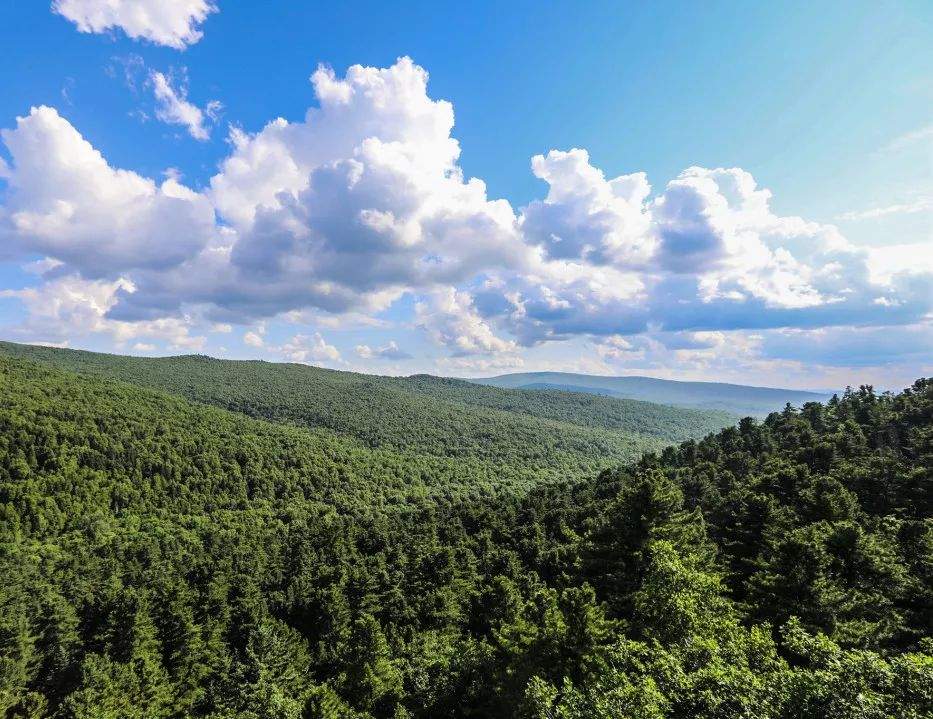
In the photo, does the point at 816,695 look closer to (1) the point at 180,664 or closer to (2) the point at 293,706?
(2) the point at 293,706

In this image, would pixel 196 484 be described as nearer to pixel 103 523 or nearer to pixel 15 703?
pixel 103 523

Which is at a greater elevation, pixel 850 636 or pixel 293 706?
pixel 850 636

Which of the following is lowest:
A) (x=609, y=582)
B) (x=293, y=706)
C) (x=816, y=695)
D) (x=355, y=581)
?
(x=355, y=581)

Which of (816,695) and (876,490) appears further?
(876,490)

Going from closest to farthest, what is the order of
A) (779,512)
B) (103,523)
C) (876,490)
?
1. (779,512)
2. (876,490)
3. (103,523)

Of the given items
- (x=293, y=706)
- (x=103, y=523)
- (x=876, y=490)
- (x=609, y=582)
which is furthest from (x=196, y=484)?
(x=876, y=490)

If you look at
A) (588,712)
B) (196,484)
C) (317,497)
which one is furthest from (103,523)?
(588,712)

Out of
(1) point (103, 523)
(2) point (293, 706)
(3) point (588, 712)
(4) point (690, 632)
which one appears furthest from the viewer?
(1) point (103, 523)
